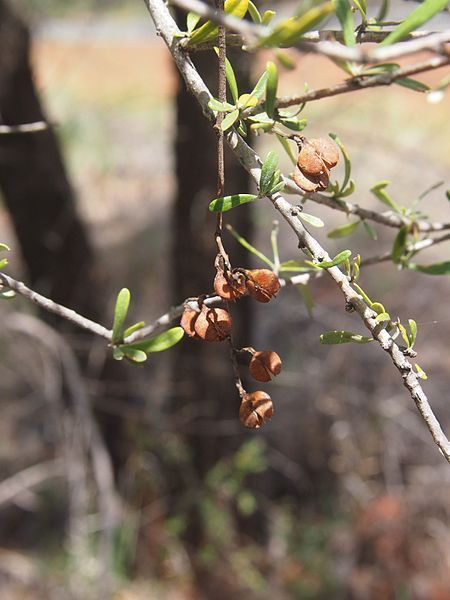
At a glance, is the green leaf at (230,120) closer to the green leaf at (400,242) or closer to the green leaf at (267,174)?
the green leaf at (267,174)

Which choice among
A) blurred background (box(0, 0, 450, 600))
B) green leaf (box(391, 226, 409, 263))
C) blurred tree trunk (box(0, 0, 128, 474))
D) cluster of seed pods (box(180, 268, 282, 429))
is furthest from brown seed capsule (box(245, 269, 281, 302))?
blurred tree trunk (box(0, 0, 128, 474))

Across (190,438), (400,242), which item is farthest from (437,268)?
(190,438)

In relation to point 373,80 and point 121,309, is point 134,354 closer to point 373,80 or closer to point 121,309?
point 121,309

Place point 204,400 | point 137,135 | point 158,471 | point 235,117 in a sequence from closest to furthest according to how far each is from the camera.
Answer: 1. point 235,117
2. point 204,400
3. point 158,471
4. point 137,135

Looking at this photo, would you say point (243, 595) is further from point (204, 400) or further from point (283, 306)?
point (283, 306)

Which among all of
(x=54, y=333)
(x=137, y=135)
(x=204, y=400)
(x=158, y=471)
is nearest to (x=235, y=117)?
(x=54, y=333)

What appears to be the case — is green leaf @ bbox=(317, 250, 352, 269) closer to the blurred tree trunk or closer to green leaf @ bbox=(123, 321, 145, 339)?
green leaf @ bbox=(123, 321, 145, 339)

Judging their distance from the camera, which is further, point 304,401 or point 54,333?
point 304,401

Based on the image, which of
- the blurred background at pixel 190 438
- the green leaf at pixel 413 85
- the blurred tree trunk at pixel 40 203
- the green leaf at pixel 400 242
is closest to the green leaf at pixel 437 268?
the green leaf at pixel 400 242

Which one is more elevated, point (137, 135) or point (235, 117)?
point (235, 117)
